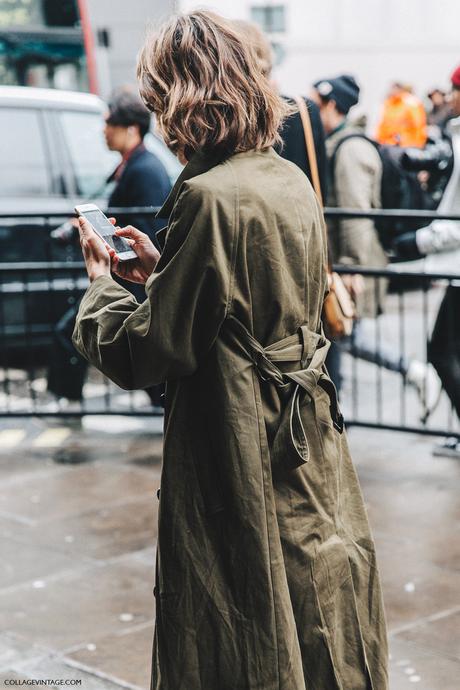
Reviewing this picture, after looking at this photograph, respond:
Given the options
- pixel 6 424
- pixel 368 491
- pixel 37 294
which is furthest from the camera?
pixel 37 294

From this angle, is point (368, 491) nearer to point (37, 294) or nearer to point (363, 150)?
point (363, 150)

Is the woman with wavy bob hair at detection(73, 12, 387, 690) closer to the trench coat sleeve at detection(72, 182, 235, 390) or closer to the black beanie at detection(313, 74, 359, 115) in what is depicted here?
the trench coat sleeve at detection(72, 182, 235, 390)

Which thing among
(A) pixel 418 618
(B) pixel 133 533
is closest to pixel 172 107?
(A) pixel 418 618

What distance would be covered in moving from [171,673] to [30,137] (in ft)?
22.2

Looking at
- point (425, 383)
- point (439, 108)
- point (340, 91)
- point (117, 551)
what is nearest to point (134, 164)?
point (340, 91)

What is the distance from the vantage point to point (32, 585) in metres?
4.52

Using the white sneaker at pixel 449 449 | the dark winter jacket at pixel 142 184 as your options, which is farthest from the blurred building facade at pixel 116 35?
the white sneaker at pixel 449 449

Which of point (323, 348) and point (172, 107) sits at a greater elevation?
point (172, 107)

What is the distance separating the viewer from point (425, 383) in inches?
263

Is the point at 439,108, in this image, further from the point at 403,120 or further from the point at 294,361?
the point at 294,361

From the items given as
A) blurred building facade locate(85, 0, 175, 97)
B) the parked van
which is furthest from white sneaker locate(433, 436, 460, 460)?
blurred building facade locate(85, 0, 175, 97)

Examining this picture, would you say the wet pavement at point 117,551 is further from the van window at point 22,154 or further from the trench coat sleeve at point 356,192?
the van window at point 22,154

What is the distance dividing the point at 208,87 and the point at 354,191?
166 inches

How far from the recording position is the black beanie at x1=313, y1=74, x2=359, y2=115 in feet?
21.3
